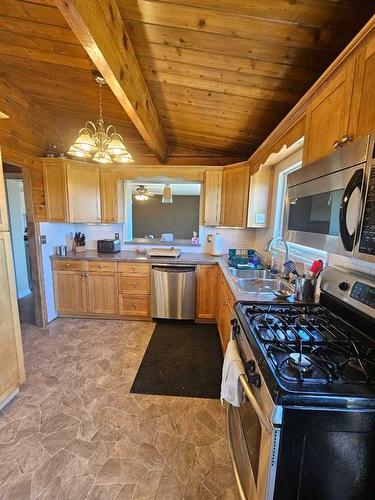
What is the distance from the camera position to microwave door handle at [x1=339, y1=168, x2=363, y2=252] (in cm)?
82

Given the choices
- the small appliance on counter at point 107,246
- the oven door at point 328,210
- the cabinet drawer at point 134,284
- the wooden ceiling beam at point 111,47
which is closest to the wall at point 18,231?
the small appliance on counter at point 107,246

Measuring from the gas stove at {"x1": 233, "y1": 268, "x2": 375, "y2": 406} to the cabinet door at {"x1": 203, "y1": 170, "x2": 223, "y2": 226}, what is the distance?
1973 mm

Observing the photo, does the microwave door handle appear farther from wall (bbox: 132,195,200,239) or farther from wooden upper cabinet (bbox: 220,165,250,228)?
wall (bbox: 132,195,200,239)

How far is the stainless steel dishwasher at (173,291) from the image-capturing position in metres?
3.08

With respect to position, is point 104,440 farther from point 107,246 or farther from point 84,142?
point 107,246

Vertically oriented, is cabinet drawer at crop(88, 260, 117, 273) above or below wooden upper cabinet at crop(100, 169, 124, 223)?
below

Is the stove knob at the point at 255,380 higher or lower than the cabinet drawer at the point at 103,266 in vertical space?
higher

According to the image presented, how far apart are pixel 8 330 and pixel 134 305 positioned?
1.58 meters

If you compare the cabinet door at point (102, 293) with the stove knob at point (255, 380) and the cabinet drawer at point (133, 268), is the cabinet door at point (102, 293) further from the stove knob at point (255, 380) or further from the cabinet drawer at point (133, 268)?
the stove knob at point (255, 380)

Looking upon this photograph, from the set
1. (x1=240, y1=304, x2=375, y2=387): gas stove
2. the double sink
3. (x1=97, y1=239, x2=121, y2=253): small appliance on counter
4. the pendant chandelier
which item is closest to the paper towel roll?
the double sink

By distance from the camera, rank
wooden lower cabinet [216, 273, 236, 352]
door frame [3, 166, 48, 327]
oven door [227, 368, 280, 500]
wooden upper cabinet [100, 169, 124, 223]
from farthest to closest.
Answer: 1. wooden upper cabinet [100, 169, 124, 223]
2. door frame [3, 166, 48, 327]
3. wooden lower cabinet [216, 273, 236, 352]
4. oven door [227, 368, 280, 500]

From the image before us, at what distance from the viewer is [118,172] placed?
3.37 m

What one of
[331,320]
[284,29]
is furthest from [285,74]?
[331,320]

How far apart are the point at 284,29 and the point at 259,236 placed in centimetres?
241
